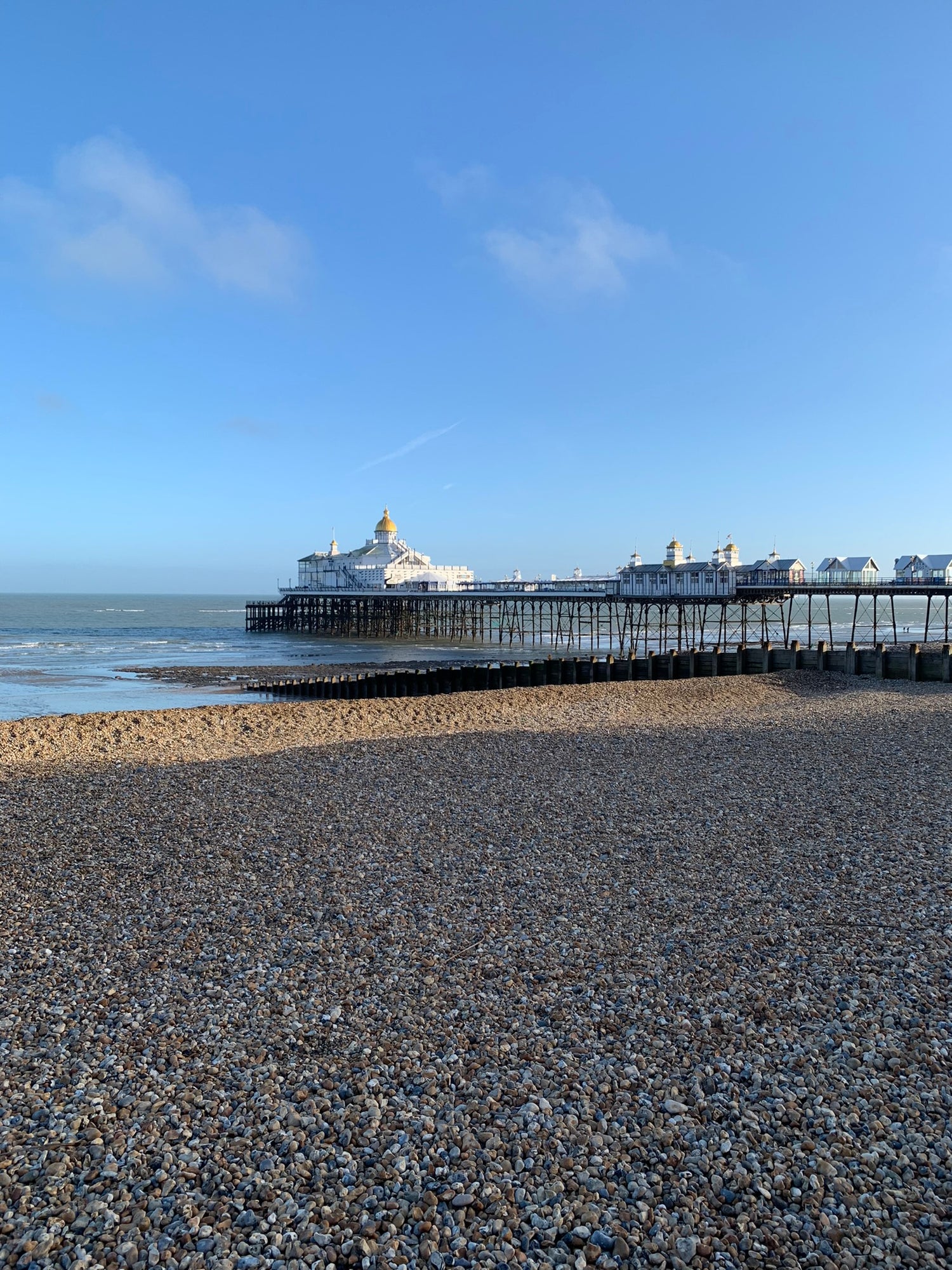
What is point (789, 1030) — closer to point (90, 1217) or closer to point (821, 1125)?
point (821, 1125)

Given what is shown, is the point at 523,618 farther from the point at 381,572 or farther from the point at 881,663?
the point at 881,663

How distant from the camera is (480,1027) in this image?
4.66 meters

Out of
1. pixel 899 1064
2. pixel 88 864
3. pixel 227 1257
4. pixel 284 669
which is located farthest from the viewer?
pixel 284 669

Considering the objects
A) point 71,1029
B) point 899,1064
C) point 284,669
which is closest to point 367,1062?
point 71,1029

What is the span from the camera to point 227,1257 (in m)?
3.11

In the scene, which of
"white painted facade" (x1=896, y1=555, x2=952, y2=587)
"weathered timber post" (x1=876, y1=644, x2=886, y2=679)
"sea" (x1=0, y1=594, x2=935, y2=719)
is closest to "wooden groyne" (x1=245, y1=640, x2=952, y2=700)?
"weathered timber post" (x1=876, y1=644, x2=886, y2=679)

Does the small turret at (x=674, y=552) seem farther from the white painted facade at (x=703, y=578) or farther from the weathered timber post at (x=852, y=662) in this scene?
the weathered timber post at (x=852, y=662)

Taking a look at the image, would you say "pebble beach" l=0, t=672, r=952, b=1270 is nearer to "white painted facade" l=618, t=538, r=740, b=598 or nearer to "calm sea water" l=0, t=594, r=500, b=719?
"calm sea water" l=0, t=594, r=500, b=719

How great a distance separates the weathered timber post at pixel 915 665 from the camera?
21078mm

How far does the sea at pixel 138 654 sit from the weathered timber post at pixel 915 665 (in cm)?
1884

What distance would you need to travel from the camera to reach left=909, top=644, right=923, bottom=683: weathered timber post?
2108cm

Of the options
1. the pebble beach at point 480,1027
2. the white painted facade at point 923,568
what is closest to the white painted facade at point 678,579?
the white painted facade at point 923,568

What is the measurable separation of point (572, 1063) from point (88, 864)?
506 centimetres

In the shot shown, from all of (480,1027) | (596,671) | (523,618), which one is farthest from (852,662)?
(523,618)
